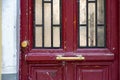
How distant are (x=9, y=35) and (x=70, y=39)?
0.96 m

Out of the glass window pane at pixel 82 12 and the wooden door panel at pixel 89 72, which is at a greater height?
the glass window pane at pixel 82 12

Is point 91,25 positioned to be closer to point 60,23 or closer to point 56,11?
point 60,23

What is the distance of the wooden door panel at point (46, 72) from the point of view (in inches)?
283

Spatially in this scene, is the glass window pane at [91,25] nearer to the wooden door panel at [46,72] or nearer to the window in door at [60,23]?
the window in door at [60,23]

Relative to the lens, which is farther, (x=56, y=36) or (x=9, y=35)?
(x=56, y=36)

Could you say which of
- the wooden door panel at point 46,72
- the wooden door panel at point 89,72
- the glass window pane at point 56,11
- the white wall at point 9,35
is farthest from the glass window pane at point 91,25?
the white wall at point 9,35

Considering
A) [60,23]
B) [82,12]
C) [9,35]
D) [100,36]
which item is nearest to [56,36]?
[60,23]

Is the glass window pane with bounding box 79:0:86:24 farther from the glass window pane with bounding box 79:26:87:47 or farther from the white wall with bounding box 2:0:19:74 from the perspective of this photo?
the white wall with bounding box 2:0:19:74

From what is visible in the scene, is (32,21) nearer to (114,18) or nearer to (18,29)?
(18,29)

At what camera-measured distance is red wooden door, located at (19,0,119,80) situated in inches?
283

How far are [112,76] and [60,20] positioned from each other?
116 centimetres

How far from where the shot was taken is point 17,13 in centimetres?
690

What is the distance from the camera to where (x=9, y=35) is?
22.5 ft

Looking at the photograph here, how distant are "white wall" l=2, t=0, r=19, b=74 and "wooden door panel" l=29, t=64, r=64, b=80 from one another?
0.42m
